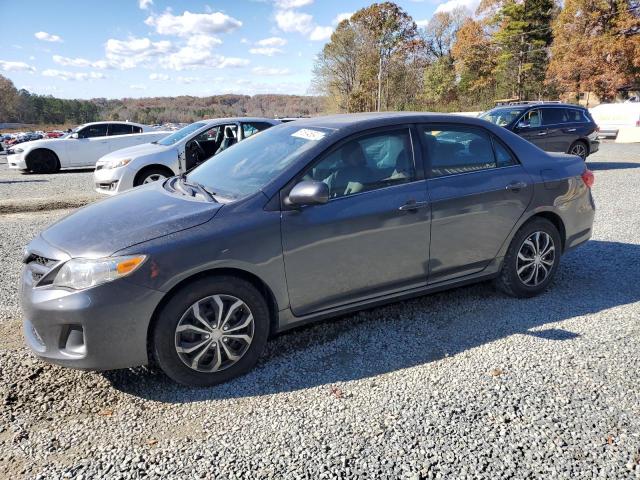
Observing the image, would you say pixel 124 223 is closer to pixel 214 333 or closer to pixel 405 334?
pixel 214 333

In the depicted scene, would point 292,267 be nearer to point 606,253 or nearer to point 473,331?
point 473,331

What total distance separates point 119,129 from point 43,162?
97.2 inches

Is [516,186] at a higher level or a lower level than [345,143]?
lower

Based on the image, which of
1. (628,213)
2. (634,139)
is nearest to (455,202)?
(628,213)

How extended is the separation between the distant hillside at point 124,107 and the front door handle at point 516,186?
82.1 metres

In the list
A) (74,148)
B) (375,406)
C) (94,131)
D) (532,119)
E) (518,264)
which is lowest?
(375,406)

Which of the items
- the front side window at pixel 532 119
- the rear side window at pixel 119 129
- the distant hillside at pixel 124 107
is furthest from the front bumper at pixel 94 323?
the distant hillside at pixel 124 107

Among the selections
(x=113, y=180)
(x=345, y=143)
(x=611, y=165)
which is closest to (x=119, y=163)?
(x=113, y=180)

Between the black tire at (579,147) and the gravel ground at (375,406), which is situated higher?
the black tire at (579,147)

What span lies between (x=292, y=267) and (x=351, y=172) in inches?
32.7

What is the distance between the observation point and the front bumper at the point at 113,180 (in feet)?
29.4

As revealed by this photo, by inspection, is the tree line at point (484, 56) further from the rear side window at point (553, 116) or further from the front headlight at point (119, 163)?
the front headlight at point (119, 163)

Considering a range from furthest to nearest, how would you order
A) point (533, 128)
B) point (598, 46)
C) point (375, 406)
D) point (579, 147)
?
point (598, 46), point (579, 147), point (533, 128), point (375, 406)

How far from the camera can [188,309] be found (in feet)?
9.54
